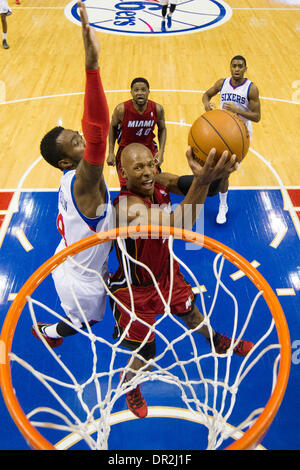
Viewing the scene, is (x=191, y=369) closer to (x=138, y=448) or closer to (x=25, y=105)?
(x=138, y=448)

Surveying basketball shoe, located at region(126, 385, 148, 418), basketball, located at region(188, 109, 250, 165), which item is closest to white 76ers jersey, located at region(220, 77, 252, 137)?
basketball, located at region(188, 109, 250, 165)

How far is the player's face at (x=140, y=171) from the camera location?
2.28 m

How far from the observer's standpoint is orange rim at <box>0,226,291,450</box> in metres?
1.58

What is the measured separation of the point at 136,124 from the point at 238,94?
3.97ft

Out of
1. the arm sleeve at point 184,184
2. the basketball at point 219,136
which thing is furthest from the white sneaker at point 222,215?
the basketball at point 219,136

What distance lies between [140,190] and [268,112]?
15.9 feet

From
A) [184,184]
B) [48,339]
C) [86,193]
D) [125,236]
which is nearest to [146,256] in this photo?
[125,236]

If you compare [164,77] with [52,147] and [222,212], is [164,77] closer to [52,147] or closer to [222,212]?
[222,212]

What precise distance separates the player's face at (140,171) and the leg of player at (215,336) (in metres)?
1.00

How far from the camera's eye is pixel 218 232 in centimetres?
418

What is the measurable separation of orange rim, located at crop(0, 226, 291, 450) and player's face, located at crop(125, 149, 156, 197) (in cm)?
32

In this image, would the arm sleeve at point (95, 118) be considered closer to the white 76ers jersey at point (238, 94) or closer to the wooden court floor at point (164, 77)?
the white 76ers jersey at point (238, 94)

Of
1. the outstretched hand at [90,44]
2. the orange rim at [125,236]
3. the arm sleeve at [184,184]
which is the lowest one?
the orange rim at [125,236]
